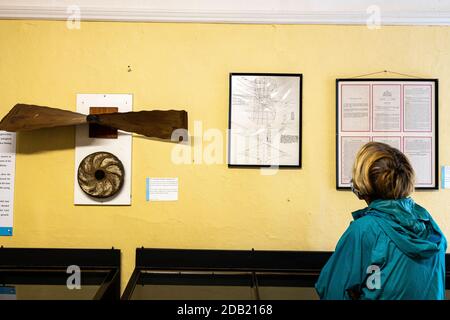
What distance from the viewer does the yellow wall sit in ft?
4.78

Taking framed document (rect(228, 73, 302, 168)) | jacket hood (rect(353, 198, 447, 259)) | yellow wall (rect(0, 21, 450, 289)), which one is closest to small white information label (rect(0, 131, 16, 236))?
yellow wall (rect(0, 21, 450, 289))

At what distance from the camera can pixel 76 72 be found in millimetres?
1468

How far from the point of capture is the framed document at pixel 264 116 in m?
1.44

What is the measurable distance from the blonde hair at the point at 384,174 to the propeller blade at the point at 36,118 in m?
1.23

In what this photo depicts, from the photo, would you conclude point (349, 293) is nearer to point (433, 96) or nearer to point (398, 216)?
point (398, 216)

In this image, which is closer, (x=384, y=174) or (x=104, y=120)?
(x=384, y=174)

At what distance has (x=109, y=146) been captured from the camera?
57.4 inches

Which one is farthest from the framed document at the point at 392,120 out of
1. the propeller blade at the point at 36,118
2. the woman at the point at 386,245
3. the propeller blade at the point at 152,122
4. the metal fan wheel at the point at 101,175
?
the propeller blade at the point at 36,118

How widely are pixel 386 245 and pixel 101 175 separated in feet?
4.04

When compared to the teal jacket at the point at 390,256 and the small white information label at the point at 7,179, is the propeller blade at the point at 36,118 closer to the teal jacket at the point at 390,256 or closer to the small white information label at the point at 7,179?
the small white information label at the point at 7,179

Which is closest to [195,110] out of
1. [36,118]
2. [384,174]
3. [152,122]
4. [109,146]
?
[152,122]

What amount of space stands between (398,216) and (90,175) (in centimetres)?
130

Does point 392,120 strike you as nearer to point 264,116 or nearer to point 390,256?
point 264,116

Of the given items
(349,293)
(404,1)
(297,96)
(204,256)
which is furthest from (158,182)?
(404,1)
